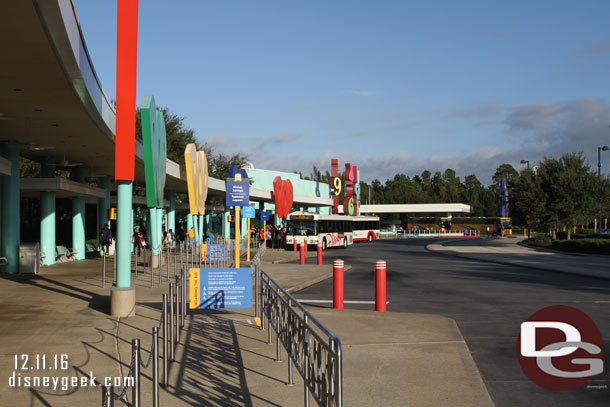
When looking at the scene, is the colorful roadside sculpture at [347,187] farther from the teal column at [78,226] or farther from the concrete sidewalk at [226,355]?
the concrete sidewalk at [226,355]

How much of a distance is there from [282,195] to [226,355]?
36511 millimetres

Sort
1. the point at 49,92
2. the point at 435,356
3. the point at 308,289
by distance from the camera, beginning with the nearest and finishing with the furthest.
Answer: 1. the point at 435,356
2. the point at 49,92
3. the point at 308,289

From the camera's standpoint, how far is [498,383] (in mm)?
7828

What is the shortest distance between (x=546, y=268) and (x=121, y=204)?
20121mm

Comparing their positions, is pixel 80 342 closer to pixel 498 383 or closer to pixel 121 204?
pixel 121 204

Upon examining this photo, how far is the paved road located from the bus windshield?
58.5 ft

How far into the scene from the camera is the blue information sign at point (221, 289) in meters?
11.5

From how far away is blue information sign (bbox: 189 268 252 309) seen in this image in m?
11.5

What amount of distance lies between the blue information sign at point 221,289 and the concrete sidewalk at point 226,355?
49 centimetres

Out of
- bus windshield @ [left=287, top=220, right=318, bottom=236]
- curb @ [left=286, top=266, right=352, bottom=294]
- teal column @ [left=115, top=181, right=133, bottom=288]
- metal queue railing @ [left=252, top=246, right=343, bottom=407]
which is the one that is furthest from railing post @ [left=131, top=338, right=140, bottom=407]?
bus windshield @ [left=287, top=220, right=318, bottom=236]

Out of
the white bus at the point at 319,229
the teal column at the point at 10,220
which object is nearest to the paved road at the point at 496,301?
the teal column at the point at 10,220

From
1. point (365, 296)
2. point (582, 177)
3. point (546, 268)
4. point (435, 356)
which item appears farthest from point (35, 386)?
point (582, 177)

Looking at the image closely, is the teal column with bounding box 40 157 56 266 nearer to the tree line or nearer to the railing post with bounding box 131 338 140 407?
the railing post with bounding box 131 338 140 407

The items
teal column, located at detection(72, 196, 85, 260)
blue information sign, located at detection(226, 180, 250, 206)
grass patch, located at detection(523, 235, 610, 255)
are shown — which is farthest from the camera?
grass patch, located at detection(523, 235, 610, 255)
